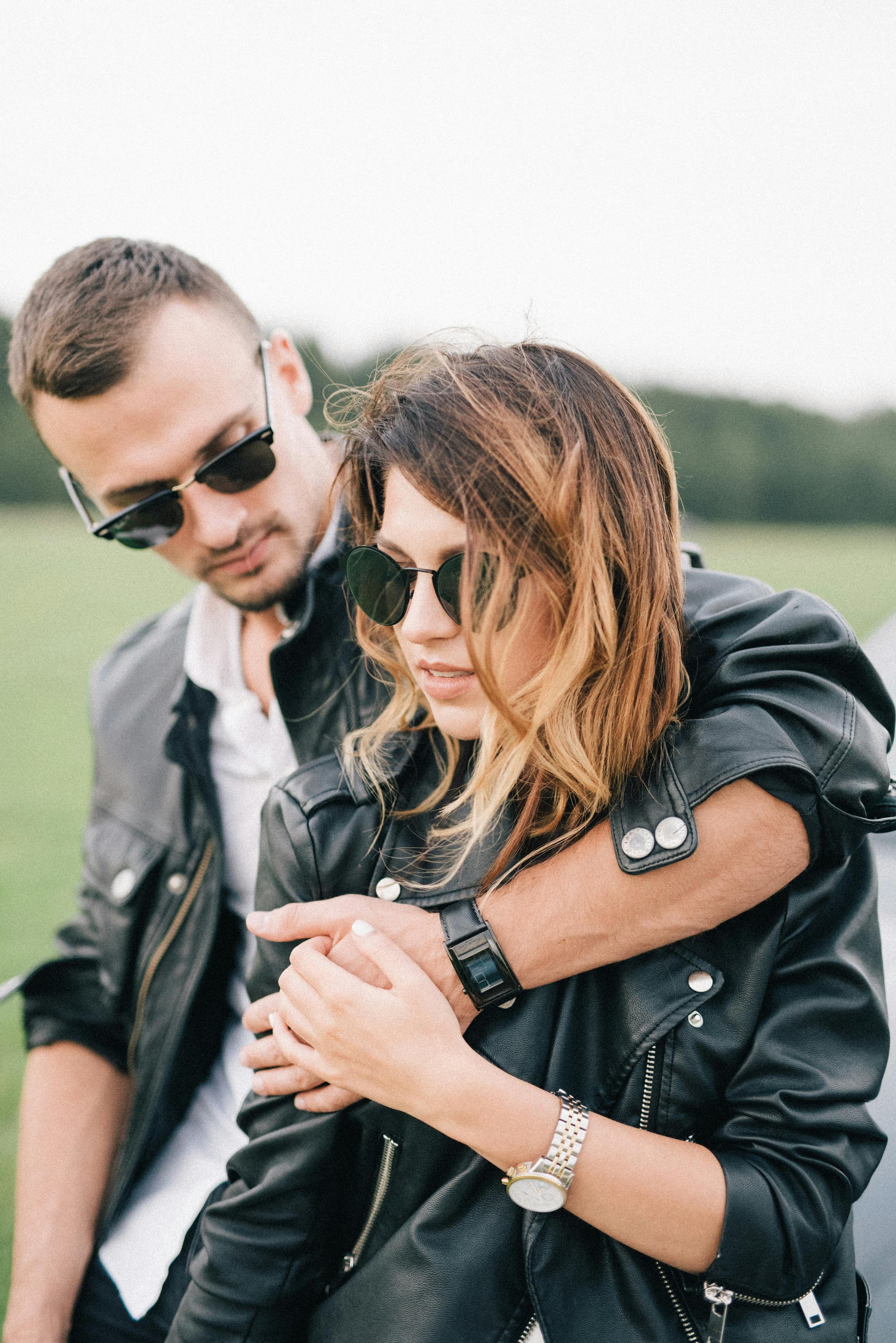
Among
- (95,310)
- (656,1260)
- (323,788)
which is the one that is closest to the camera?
(656,1260)

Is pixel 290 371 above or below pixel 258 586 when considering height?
above

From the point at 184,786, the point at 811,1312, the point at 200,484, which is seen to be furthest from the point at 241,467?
the point at 811,1312

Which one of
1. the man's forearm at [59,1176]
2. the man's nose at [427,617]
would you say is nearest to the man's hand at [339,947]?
the man's nose at [427,617]

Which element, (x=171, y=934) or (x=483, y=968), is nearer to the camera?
(x=483, y=968)

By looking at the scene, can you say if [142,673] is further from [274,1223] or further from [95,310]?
[274,1223]

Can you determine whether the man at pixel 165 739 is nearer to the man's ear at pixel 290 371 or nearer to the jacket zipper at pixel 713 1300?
the man's ear at pixel 290 371

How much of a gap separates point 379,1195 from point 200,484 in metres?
1.75

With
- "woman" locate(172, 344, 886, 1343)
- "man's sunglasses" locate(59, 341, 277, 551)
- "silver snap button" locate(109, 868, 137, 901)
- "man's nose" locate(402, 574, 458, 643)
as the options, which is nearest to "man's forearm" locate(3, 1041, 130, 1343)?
"silver snap button" locate(109, 868, 137, 901)

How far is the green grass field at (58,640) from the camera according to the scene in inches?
212

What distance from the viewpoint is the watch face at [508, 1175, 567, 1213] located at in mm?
1384

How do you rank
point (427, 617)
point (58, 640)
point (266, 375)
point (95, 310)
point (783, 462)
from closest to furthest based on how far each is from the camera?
1. point (427, 617)
2. point (95, 310)
3. point (266, 375)
4. point (58, 640)
5. point (783, 462)

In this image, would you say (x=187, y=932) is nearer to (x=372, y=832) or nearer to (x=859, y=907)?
(x=372, y=832)

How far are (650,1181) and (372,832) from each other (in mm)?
726

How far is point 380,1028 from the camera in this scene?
146 centimetres
